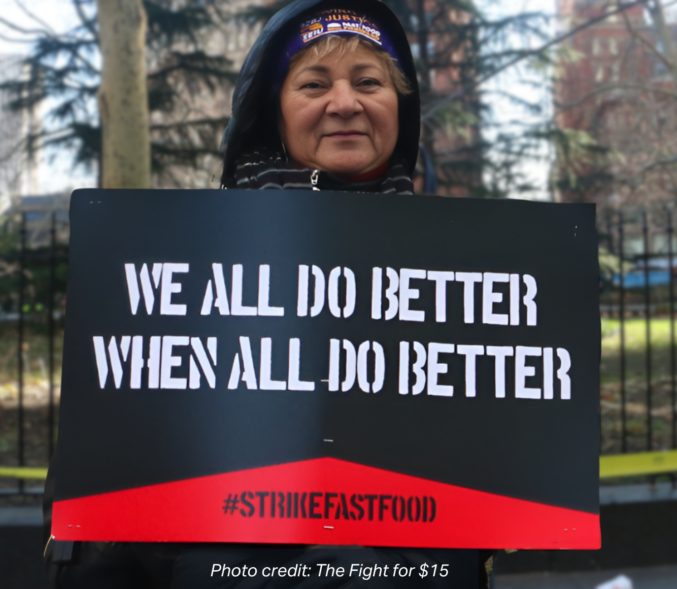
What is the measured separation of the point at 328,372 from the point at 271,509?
28 centimetres

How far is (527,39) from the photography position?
11.2m

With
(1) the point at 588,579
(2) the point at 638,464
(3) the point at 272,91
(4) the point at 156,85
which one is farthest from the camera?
(4) the point at 156,85

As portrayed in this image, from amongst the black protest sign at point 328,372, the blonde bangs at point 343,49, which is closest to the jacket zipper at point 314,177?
the black protest sign at point 328,372

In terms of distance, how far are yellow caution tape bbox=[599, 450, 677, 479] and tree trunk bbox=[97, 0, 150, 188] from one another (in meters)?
3.93

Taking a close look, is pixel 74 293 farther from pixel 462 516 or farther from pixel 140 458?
pixel 462 516

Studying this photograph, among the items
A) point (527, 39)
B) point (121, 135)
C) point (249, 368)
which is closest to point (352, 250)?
point (249, 368)

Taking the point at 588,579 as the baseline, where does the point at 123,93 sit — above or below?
above

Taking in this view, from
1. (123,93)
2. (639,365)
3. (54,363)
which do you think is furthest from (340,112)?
(639,365)

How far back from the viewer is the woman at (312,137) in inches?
49.8

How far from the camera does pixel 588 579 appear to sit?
4.14 m

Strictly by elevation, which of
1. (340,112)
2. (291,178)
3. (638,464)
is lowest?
(638,464)

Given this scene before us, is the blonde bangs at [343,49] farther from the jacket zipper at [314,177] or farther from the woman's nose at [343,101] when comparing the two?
the jacket zipper at [314,177]

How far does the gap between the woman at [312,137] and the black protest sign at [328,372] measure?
50 mm

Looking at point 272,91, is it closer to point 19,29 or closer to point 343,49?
point 343,49
